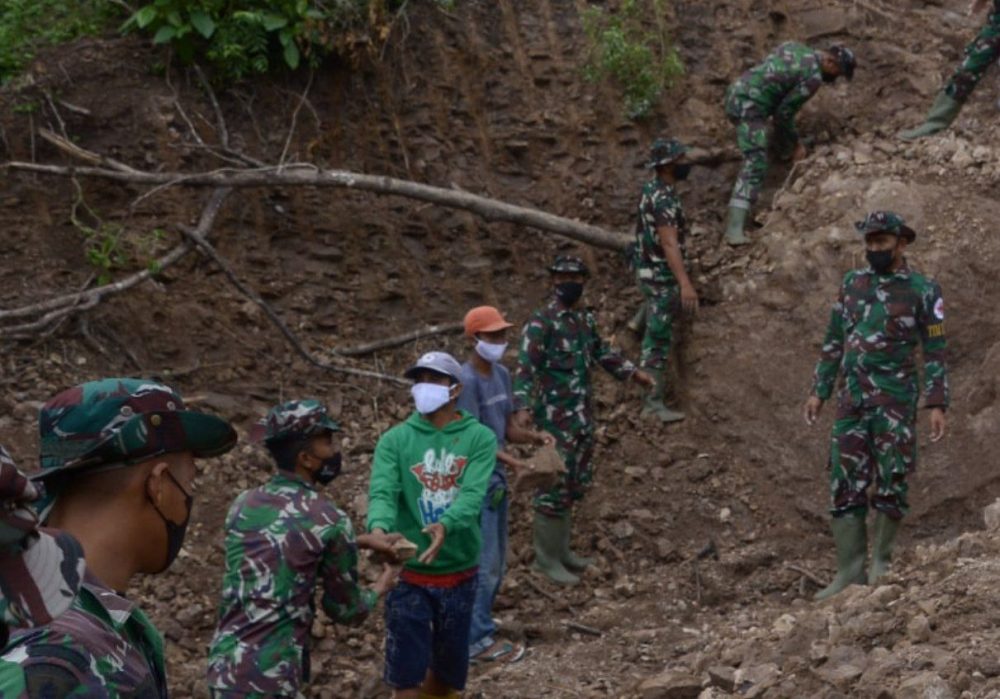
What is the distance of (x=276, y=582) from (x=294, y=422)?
53 cm

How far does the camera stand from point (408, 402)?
9.99 m

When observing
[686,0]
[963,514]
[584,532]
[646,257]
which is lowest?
[584,532]

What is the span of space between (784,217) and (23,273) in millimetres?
5144

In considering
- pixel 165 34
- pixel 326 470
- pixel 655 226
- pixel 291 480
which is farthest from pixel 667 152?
pixel 291 480

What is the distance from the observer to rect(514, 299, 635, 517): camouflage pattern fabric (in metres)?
8.39

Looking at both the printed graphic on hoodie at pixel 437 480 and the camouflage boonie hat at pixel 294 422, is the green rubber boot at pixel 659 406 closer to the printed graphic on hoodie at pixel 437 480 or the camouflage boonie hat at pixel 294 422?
the printed graphic on hoodie at pixel 437 480

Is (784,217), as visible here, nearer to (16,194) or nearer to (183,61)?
(183,61)

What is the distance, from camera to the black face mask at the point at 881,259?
7.35 meters

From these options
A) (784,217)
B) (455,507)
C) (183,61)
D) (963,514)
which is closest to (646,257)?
(784,217)

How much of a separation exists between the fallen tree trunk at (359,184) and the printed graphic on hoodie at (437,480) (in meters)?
4.41

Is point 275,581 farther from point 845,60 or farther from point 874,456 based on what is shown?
point 845,60

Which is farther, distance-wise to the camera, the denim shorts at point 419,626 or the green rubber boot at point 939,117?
the green rubber boot at point 939,117

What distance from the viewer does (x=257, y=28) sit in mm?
10477

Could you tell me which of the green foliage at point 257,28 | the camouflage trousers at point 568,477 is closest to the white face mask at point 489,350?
the camouflage trousers at point 568,477
